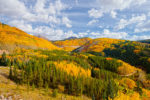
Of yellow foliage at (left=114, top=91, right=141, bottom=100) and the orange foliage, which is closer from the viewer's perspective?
yellow foliage at (left=114, top=91, right=141, bottom=100)

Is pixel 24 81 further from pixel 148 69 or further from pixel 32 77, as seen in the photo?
pixel 148 69

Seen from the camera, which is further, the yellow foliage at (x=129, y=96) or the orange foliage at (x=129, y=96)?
the orange foliage at (x=129, y=96)

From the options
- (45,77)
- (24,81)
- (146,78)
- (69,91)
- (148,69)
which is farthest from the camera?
(148,69)

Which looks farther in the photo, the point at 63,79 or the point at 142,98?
the point at 142,98

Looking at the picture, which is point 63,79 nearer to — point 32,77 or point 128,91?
point 32,77

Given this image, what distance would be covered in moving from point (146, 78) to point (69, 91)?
446 ft

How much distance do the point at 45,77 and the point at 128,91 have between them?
316 ft

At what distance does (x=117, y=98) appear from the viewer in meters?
91.7

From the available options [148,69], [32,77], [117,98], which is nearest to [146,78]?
[148,69]

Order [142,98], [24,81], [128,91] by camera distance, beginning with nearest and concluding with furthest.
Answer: [24,81]
[142,98]
[128,91]

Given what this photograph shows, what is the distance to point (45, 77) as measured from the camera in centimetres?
9056

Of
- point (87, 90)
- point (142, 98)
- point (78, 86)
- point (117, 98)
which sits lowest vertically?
point (142, 98)

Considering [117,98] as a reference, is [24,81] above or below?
above

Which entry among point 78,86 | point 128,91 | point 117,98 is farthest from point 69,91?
point 128,91
